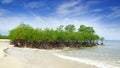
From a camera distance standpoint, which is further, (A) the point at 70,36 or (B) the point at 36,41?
(A) the point at 70,36

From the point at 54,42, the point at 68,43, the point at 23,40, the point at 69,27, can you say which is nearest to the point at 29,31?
the point at 23,40

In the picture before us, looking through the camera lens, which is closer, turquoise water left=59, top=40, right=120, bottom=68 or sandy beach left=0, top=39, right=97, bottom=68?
sandy beach left=0, top=39, right=97, bottom=68

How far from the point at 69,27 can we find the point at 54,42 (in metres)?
31.0

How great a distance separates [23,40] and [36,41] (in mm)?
4326

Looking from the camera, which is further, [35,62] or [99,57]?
[99,57]

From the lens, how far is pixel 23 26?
228 feet

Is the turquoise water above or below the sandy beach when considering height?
below

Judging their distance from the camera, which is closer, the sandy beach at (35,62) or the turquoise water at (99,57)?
the sandy beach at (35,62)

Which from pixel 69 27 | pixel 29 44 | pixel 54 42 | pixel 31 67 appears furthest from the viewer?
pixel 69 27

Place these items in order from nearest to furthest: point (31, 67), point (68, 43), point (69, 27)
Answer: point (31, 67), point (68, 43), point (69, 27)

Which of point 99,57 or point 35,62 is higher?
point 35,62

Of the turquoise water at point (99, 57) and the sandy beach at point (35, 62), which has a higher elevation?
the sandy beach at point (35, 62)

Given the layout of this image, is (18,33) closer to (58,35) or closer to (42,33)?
(42,33)

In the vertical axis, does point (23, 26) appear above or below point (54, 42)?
above
